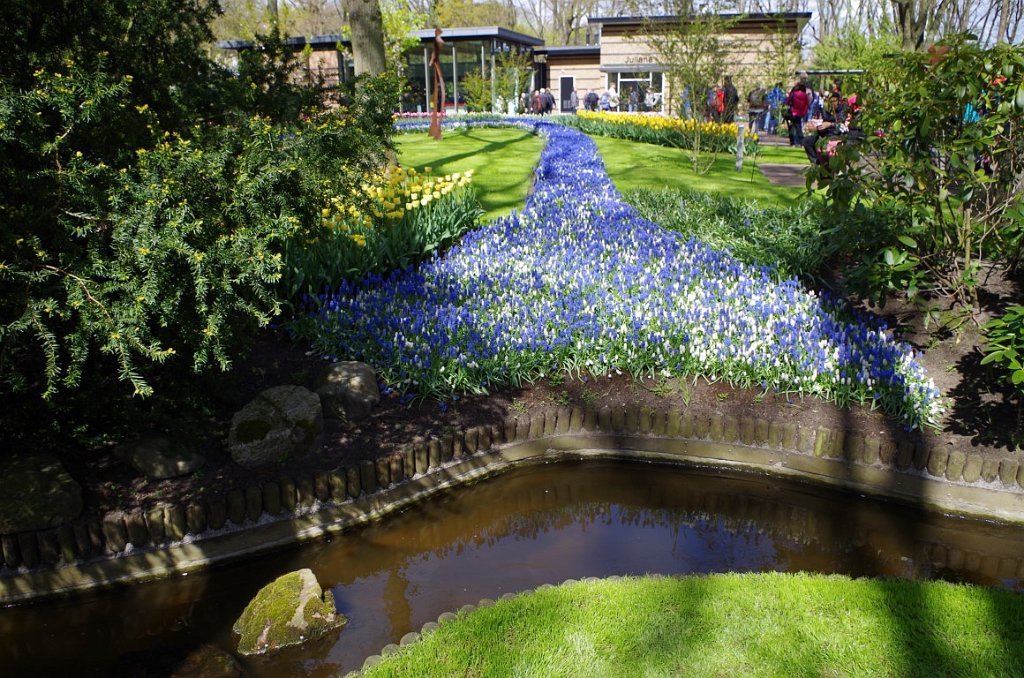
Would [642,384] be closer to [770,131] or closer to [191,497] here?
[191,497]

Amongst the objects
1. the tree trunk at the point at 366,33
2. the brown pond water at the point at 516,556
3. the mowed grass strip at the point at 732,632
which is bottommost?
the brown pond water at the point at 516,556

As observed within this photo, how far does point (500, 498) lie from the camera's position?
5.60 m

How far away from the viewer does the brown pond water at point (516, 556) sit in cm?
409

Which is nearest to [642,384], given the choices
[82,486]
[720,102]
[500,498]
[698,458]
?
[698,458]

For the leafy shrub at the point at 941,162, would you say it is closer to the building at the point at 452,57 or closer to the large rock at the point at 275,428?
the large rock at the point at 275,428

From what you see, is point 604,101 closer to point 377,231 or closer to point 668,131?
point 668,131

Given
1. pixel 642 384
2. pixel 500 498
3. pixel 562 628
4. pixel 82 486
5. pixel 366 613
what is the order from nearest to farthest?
pixel 562 628, pixel 366 613, pixel 82 486, pixel 500 498, pixel 642 384

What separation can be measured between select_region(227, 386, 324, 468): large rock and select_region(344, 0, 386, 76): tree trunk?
34.8 ft

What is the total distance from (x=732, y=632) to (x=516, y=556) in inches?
63.4

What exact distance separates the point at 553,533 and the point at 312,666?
6.21 feet

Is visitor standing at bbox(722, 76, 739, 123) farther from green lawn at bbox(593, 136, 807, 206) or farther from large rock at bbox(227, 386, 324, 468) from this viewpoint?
large rock at bbox(227, 386, 324, 468)

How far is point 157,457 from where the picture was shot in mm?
5043

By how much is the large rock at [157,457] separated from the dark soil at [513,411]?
0.06 meters

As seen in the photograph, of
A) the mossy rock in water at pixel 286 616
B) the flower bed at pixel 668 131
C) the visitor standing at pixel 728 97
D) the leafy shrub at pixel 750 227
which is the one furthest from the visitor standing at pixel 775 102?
the mossy rock in water at pixel 286 616
